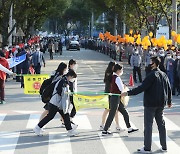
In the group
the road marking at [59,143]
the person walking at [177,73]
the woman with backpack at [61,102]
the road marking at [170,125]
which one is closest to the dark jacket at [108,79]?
the woman with backpack at [61,102]

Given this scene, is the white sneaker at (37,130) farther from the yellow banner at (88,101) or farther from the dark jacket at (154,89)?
the dark jacket at (154,89)

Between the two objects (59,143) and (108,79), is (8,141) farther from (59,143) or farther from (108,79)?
(108,79)

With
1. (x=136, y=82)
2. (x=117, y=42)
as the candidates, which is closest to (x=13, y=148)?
(x=136, y=82)

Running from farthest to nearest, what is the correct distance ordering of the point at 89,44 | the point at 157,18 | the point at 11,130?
the point at 89,44 → the point at 157,18 → the point at 11,130

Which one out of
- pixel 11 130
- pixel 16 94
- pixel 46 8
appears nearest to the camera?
pixel 11 130

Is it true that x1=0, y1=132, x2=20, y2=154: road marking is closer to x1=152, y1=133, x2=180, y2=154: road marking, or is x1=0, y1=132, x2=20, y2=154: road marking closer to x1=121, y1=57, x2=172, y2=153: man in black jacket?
x1=121, y1=57, x2=172, y2=153: man in black jacket

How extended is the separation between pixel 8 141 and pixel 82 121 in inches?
126

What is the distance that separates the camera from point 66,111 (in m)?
11.6

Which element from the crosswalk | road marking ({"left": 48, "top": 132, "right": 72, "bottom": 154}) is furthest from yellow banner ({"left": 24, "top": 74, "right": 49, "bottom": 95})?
road marking ({"left": 48, "top": 132, "right": 72, "bottom": 154})

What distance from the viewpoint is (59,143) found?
36.6ft

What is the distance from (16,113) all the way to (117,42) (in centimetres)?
3320

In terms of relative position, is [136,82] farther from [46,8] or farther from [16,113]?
[46,8]

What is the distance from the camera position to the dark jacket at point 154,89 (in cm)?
1007

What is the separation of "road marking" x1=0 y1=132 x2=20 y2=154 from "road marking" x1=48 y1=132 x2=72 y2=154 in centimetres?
77
